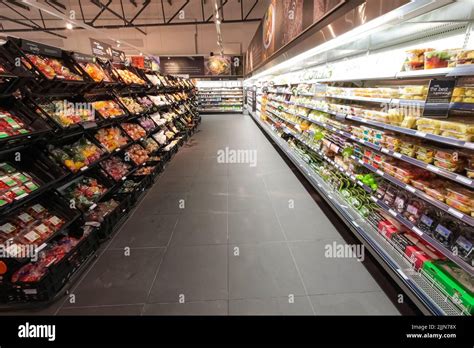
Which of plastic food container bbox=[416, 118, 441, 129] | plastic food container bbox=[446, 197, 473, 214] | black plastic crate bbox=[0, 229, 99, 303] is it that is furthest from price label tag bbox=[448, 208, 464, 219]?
black plastic crate bbox=[0, 229, 99, 303]

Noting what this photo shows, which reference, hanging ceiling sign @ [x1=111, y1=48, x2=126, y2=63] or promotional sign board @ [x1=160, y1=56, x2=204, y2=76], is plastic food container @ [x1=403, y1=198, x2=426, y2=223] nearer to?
hanging ceiling sign @ [x1=111, y1=48, x2=126, y2=63]

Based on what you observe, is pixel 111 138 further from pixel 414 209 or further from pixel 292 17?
pixel 414 209

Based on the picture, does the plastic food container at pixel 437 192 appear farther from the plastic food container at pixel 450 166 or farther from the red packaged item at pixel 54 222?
the red packaged item at pixel 54 222

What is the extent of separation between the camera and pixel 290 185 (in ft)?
15.9

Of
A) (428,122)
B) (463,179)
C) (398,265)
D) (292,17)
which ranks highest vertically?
(292,17)

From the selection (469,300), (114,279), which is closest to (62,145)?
(114,279)

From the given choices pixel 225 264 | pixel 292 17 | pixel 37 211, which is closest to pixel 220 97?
pixel 292 17

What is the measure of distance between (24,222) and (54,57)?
2.19 meters

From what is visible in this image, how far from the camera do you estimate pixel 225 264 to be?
8.80 feet

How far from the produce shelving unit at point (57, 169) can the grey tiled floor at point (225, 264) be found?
244mm

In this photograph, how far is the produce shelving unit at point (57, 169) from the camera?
85.2 inches

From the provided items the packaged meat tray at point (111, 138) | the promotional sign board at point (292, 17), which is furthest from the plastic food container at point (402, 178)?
the packaged meat tray at point (111, 138)

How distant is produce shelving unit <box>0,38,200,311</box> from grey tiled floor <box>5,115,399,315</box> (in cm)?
24

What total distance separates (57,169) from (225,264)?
2.02 m
